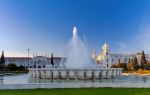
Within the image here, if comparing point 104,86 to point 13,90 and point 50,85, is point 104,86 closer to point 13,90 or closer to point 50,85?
point 50,85

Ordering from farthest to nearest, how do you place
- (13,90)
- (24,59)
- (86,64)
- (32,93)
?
1. (24,59)
2. (86,64)
3. (13,90)
4. (32,93)

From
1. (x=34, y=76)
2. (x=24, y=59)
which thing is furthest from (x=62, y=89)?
(x=24, y=59)

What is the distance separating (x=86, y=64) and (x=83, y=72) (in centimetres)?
580

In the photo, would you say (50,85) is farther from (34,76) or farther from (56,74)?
(34,76)

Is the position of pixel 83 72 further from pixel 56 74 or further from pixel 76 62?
pixel 76 62

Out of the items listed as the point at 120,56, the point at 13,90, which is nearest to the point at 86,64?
the point at 13,90

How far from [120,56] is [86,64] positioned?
109 metres

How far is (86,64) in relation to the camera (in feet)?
95.9

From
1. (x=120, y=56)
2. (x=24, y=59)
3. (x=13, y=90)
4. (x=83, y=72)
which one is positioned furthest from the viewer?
(x=120, y=56)

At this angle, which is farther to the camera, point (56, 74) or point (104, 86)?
point (56, 74)

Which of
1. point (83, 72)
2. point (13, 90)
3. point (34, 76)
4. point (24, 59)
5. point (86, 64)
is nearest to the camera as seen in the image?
point (13, 90)

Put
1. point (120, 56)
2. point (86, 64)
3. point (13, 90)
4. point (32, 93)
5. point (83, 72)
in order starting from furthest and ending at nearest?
point (120, 56) → point (86, 64) → point (83, 72) → point (13, 90) → point (32, 93)

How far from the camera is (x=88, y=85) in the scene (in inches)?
669

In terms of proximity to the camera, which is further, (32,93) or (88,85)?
(88,85)
